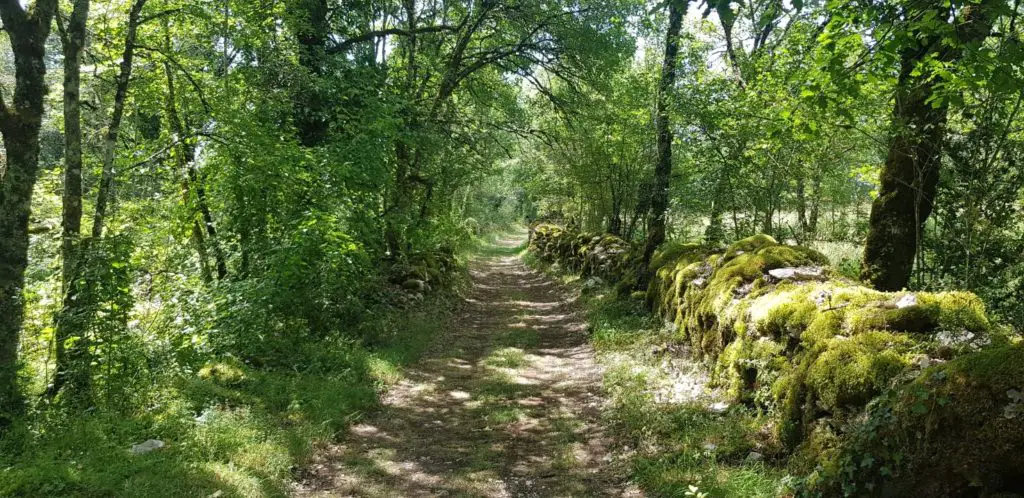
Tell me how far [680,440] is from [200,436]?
453cm

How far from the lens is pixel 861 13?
460cm

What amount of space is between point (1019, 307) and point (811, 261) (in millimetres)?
1894

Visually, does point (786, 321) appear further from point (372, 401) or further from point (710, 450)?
point (372, 401)

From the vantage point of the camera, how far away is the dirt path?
491cm

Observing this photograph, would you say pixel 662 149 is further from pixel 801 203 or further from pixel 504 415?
pixel 504 415

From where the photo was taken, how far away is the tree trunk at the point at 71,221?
16.9 ft

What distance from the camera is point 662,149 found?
11445 millimetres

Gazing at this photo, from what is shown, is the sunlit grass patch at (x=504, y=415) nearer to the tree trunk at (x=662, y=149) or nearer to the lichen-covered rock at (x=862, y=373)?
the lichen-covered rock at (x=862, y=373)

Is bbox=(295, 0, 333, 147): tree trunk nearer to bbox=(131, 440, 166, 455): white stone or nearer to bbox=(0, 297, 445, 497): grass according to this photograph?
bbox=(0, 297, 445, 497): grass

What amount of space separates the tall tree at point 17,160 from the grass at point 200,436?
0.79 metres

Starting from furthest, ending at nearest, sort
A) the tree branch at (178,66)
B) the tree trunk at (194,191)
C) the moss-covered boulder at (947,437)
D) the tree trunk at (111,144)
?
1. the tree trunk at (194,191)
2. the tree branch at (178,66)
3. the tree trunk at (111,144)
4. the moss-covered boulder at (947,437)

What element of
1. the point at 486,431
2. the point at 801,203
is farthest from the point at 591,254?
the point at 486,431

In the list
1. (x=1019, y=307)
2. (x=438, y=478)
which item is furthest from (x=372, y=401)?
(x=1019, y=307)

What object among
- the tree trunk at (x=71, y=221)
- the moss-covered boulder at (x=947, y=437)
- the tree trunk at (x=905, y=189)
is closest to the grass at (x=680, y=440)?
the moss-covered boulder at (x=947, y=437)
